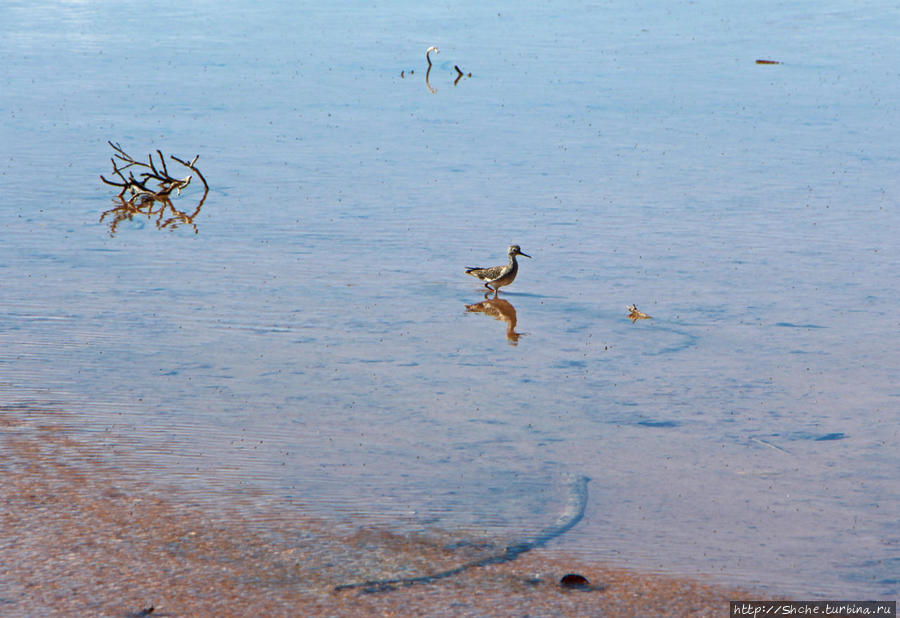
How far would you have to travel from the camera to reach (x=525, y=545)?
6.81m

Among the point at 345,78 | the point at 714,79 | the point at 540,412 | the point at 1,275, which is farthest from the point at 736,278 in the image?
the point at 345,78

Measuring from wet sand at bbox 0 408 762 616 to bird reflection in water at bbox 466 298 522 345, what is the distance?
4156mm

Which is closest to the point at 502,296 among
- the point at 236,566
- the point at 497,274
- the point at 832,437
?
the point at 497,274

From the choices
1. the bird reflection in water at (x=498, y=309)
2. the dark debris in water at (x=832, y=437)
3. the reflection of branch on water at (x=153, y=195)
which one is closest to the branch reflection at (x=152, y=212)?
the reflection of branch on water at (x=153, y=195)

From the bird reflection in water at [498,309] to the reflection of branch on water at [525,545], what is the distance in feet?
11.0

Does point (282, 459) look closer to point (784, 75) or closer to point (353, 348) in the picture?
point (353, 348)

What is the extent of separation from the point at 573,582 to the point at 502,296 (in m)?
5.43

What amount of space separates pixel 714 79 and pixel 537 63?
12.2 ft

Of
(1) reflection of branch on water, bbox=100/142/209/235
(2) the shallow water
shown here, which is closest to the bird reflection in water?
(2) the shallow water

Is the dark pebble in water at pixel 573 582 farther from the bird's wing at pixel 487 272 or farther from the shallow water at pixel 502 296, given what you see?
the bird's wing at pixel 487 272

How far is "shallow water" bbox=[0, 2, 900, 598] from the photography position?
759 centimetres

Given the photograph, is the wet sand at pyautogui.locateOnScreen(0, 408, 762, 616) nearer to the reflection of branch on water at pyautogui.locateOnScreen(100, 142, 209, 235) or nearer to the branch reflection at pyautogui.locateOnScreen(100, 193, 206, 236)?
the branch reflection at pyautogui.locateOnScreen(100, 193, 206, 236)

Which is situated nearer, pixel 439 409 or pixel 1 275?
pixel 439 409

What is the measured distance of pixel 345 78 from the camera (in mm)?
22312
